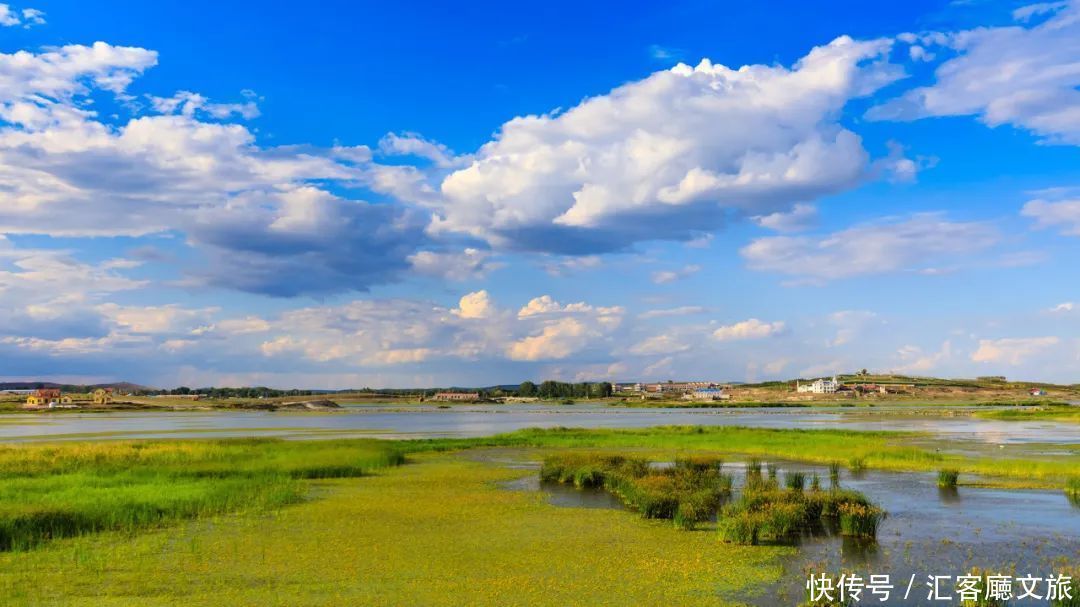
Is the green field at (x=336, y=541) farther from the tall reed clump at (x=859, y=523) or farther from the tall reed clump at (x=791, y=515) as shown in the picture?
the tall reed clump at (x=859, y=523)

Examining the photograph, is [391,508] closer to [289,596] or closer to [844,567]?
[289,596]

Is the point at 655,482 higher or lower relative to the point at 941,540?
higher

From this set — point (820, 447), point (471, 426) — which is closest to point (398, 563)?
point (820, 447)

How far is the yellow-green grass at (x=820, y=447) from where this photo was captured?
36.4 metres

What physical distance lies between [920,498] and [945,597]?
14922mm

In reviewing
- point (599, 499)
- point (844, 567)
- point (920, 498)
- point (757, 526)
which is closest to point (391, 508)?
point (599, 499)

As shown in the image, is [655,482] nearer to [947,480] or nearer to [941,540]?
[941,540]

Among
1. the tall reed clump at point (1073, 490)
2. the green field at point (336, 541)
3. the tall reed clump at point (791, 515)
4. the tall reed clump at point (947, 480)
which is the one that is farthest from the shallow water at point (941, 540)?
the green field at point (336, 541)

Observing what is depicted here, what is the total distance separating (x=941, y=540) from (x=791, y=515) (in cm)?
396

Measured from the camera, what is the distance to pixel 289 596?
15562 millimetres

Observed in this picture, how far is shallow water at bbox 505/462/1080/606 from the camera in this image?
17344 millimetres

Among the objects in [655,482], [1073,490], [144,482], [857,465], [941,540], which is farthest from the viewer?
[857,465]

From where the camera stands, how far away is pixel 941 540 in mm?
20828

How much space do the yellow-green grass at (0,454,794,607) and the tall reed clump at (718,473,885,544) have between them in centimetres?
79
